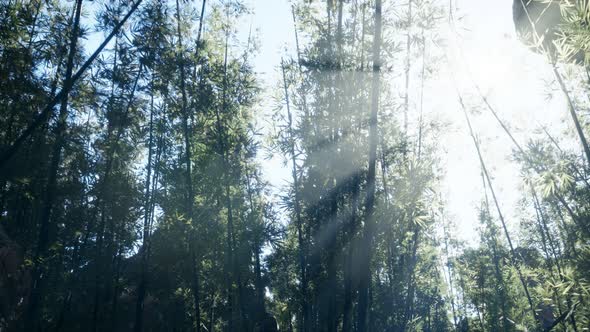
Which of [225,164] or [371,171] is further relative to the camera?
[225,164]

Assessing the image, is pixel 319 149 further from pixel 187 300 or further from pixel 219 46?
pixel 187 300

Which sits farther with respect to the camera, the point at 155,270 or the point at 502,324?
the point at 502,324

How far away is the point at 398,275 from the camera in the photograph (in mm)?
9438

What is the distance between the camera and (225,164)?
828 centimetres

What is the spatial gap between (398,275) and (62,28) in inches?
340

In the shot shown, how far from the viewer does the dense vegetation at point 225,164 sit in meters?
6.27

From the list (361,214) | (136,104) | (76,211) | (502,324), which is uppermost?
(136,104)

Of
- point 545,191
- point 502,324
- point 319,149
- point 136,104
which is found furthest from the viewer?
point 502,324

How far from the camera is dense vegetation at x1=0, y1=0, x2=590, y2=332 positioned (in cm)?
627

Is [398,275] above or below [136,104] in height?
below

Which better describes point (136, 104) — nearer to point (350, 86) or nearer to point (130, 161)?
point (130, 161)

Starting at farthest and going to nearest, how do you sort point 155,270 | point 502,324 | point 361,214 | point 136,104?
point 502,324 < point 155,270 < point 136,104 < point 361,214

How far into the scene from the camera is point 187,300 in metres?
9.74

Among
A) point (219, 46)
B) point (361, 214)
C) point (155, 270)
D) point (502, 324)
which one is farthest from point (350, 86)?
point (502, 324)
